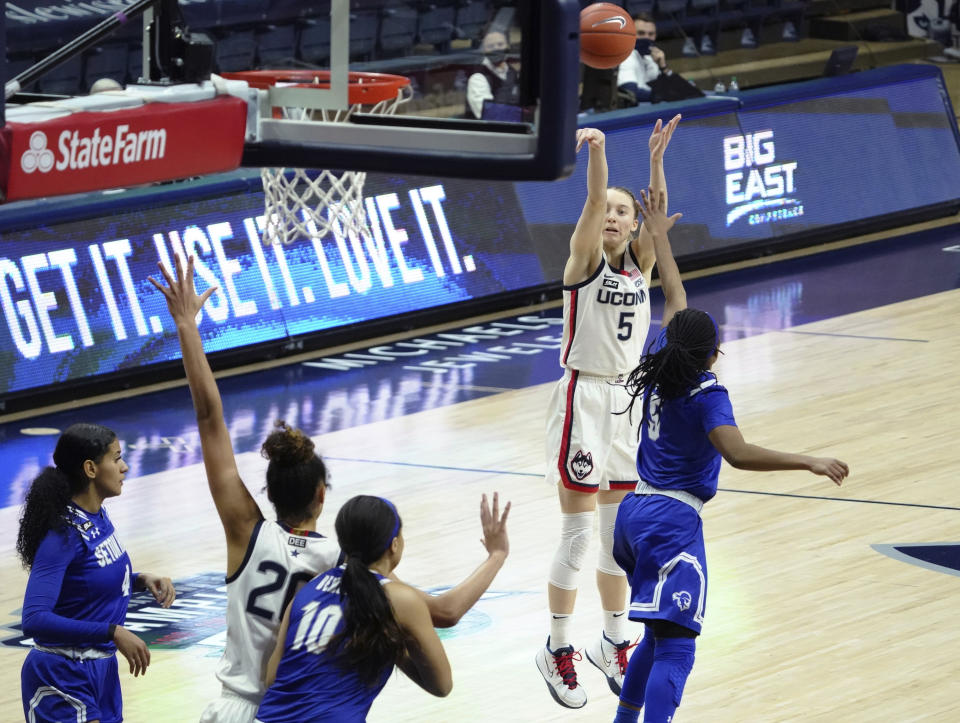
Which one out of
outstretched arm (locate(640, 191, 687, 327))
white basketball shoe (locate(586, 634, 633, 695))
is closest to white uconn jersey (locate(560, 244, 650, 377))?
outstretched arm (locate(640, 191, 687, 327))

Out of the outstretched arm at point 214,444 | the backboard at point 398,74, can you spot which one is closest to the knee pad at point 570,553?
the backboard at point 398,74

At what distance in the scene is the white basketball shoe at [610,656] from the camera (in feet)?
22.9

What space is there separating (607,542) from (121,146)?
310 cm

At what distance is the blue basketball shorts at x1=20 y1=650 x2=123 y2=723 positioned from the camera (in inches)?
206

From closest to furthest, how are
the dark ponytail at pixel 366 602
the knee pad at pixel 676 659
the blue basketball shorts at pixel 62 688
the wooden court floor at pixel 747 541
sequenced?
1. the dark ponytail at pixel 366 602
2. the blue basketball shorts at pixel 62 688
3. the knee pad at pixel 676 659
4. the wooden court floor at pixel 747 541

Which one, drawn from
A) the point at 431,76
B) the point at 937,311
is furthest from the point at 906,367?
the point at 431,76

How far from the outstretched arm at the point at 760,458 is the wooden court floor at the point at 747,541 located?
1.34 m

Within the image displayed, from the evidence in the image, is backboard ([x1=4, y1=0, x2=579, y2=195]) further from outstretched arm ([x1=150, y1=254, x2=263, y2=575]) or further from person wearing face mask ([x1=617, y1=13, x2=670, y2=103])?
person wearing face mask ([x1=617, y1=13, x2=670, y2=103])

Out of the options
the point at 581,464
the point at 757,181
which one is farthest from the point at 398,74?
the point at 757,181

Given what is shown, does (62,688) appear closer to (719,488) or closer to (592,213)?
(592,213)

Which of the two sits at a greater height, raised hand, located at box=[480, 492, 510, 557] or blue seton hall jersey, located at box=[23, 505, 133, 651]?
raised hand, located at box=[480, 492, 510, 557]

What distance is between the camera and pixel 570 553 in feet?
23.3

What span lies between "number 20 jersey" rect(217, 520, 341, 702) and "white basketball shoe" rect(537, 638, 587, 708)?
7.54 ft

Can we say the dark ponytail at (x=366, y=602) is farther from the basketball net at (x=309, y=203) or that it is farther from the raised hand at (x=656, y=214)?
the basketball net at (x=309, y=203)
